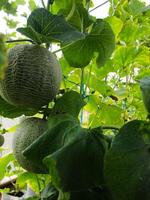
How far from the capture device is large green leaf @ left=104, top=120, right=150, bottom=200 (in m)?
0.50

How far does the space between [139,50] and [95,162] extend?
48cm

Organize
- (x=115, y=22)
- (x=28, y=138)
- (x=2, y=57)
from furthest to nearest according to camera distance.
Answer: (x=115, y=22) → (x=28, y=138) → (x=2, y=57)

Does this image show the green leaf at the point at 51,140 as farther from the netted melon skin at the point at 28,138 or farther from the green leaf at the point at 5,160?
the green leaf at the point at 5,160

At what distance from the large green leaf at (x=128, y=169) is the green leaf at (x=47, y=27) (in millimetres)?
173

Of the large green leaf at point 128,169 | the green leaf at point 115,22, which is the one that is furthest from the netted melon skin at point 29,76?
the green leaf at point 115,22

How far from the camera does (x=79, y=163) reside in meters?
0.53

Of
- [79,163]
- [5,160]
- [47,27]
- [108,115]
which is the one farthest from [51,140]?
[5,160]

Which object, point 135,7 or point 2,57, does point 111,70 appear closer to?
point 135,7

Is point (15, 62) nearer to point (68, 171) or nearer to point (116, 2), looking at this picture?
point (68, 171)

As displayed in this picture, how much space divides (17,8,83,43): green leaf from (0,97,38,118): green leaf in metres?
0.17

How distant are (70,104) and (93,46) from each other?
12cm

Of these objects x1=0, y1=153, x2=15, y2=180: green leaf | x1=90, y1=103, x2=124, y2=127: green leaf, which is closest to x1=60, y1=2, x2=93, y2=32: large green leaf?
x1=90, y1=103, x2=124, y2=127: green leaf

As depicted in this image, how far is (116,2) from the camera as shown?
1.05m

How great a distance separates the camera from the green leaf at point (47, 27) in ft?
1.90
